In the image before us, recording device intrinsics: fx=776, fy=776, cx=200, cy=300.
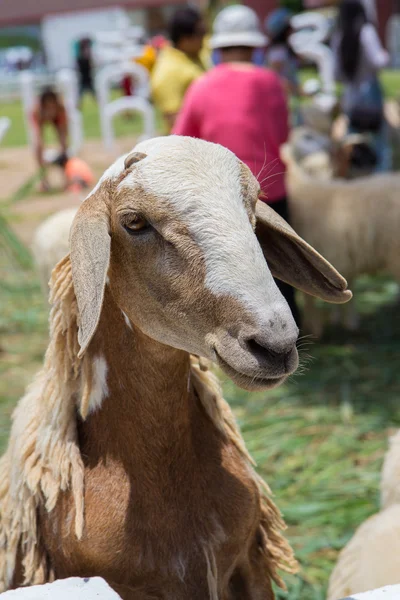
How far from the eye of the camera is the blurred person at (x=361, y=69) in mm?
6230

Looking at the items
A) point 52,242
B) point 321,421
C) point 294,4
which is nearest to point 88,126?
point 294,4

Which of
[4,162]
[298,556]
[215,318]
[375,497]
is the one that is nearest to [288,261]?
[215,318]

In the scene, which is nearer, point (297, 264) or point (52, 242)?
point (297, 264)

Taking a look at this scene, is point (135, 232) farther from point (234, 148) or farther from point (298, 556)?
point (234, 148)

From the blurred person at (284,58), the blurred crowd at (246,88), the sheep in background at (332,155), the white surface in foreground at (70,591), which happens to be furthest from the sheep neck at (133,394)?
the blurred person at (284,58)

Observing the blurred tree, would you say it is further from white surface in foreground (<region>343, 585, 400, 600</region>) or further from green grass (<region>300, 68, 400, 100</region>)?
white surface in foreground (<region>343, 585, 400, 600</region>)

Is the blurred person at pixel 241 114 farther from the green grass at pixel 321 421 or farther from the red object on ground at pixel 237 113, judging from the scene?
the green grass at pixel 321 421

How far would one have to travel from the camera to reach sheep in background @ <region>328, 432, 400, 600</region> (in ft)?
7.18

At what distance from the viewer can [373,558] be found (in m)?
2.25

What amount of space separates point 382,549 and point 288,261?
1.01 metres

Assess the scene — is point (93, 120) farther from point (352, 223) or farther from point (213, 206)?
point (213, 206)

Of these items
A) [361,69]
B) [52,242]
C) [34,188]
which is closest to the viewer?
[52,242]

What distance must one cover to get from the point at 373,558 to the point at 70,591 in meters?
1.08

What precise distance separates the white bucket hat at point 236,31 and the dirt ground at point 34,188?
2.45 m
